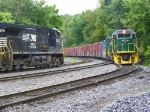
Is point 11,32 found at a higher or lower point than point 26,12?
lower

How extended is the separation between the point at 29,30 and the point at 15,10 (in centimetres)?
1618

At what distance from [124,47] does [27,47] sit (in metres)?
7.29

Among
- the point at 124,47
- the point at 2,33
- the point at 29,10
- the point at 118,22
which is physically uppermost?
the point at 29,10

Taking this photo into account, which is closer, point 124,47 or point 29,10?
point 124,47

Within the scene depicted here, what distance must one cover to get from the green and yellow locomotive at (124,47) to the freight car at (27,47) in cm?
467

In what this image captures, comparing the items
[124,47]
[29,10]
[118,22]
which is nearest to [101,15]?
[118,22]

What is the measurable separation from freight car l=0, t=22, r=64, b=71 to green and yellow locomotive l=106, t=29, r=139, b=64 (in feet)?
15.3

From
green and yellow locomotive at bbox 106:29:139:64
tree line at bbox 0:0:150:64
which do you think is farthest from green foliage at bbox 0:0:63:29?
green and yellow locomotive at bbox 106:29:139:64

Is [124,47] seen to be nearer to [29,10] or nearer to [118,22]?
[29,10]

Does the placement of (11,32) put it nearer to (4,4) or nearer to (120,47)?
(120,47)

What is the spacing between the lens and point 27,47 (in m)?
18.7

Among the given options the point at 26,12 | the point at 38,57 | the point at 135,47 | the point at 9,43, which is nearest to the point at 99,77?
the point at 9,43

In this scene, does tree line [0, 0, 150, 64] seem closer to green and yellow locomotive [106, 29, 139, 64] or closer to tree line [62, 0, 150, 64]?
tree line [62, 0, 150, 64]

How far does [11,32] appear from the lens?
17297mm
